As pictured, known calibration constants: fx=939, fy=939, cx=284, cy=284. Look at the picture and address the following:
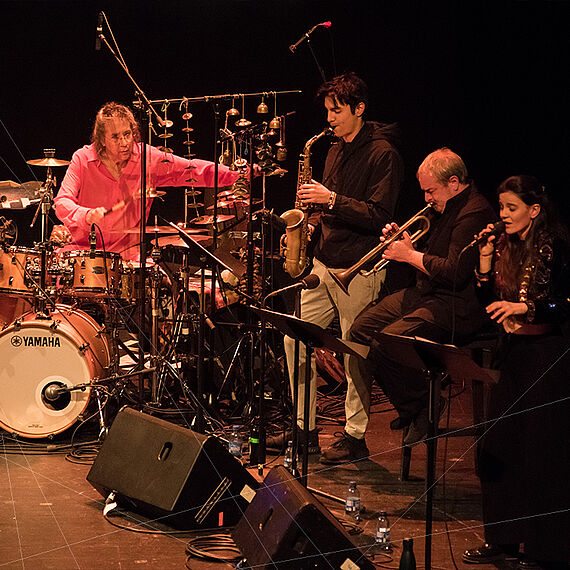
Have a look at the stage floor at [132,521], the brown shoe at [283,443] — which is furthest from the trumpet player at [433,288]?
the brown shoe at [283,443]

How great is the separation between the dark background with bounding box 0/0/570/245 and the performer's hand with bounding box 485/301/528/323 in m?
3.43

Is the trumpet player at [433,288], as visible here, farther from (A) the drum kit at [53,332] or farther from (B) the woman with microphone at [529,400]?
(A) the drum kit at [53,332]

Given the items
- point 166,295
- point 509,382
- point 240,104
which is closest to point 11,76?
point 240,104

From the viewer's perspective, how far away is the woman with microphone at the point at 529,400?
358 centimetres

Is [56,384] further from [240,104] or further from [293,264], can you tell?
[240,104]

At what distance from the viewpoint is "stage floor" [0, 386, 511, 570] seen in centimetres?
370

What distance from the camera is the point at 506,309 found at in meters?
3.64

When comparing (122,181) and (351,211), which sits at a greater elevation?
(122,181)

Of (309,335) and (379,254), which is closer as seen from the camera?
(309,335)

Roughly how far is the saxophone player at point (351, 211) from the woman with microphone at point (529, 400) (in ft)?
4.45

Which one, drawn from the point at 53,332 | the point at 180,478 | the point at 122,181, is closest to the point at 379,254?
the point at 180,478

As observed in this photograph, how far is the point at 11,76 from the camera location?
7.37 m

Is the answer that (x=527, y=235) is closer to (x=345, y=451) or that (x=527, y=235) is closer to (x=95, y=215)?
(x=345, y=451)

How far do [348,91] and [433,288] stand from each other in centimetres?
122
